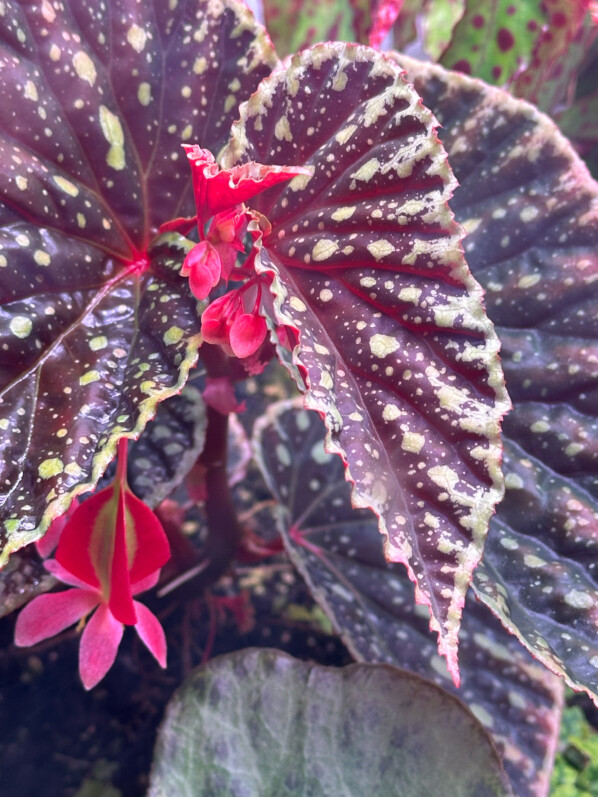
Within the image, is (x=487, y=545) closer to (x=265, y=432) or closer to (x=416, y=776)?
(x=416, y=776)

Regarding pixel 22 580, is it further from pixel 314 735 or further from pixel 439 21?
pixel 439 21

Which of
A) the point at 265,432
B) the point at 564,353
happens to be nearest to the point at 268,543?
the point at 265,432

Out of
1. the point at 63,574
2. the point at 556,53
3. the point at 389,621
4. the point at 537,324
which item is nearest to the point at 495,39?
the point at 556,53

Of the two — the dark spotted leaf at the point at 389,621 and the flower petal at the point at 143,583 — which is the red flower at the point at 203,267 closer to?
the flower petal at the point at 143,583

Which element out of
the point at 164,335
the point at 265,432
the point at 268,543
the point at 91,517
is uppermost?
the point at 164,335

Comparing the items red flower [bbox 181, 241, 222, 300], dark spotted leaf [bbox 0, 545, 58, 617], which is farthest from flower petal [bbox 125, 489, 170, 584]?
red flower [bbox 181, 241, 222, 300]

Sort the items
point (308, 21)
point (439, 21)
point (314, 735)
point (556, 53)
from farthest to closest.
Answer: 1. point (439, 21)
2. point (308, 21)
3. point (556, 53)
4. point (314, 735)
